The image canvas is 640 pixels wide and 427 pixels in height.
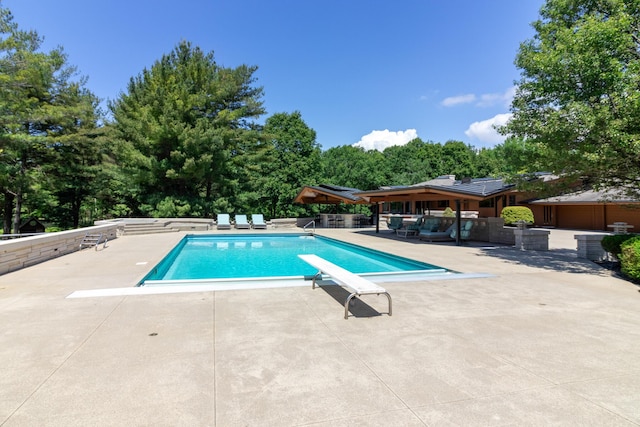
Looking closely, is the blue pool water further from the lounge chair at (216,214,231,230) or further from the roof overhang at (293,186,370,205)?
the roof overhang at (293,186,370,205)

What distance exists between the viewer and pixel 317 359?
3.01 meters

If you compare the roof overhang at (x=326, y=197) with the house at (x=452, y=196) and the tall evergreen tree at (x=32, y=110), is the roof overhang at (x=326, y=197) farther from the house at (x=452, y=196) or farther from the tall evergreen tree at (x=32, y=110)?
the tall evergreen tree at (x=32, y=110)

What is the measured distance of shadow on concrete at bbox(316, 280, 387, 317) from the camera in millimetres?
4379

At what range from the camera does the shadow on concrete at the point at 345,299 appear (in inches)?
172

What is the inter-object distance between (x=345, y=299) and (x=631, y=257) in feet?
19.1

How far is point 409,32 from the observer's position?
59.1ft

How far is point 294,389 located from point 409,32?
19.8 metres

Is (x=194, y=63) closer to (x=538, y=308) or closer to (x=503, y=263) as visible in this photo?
(x=503, y=263)

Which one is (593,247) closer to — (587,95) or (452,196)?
(587,95)

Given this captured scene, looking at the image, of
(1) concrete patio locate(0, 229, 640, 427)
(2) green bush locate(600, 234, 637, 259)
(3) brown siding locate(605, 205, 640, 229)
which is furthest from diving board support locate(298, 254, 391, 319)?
(3) brown siding locate(605, 205, 640, 229)

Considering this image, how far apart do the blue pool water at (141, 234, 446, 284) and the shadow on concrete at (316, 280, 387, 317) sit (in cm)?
90

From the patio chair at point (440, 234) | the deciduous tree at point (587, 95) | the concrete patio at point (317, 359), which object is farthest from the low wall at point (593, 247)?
the patio chair at point (440, 234)

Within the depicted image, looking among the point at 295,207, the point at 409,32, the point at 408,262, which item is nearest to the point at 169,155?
the point at 295,207

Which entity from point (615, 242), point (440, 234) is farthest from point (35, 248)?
point (615, 242)
